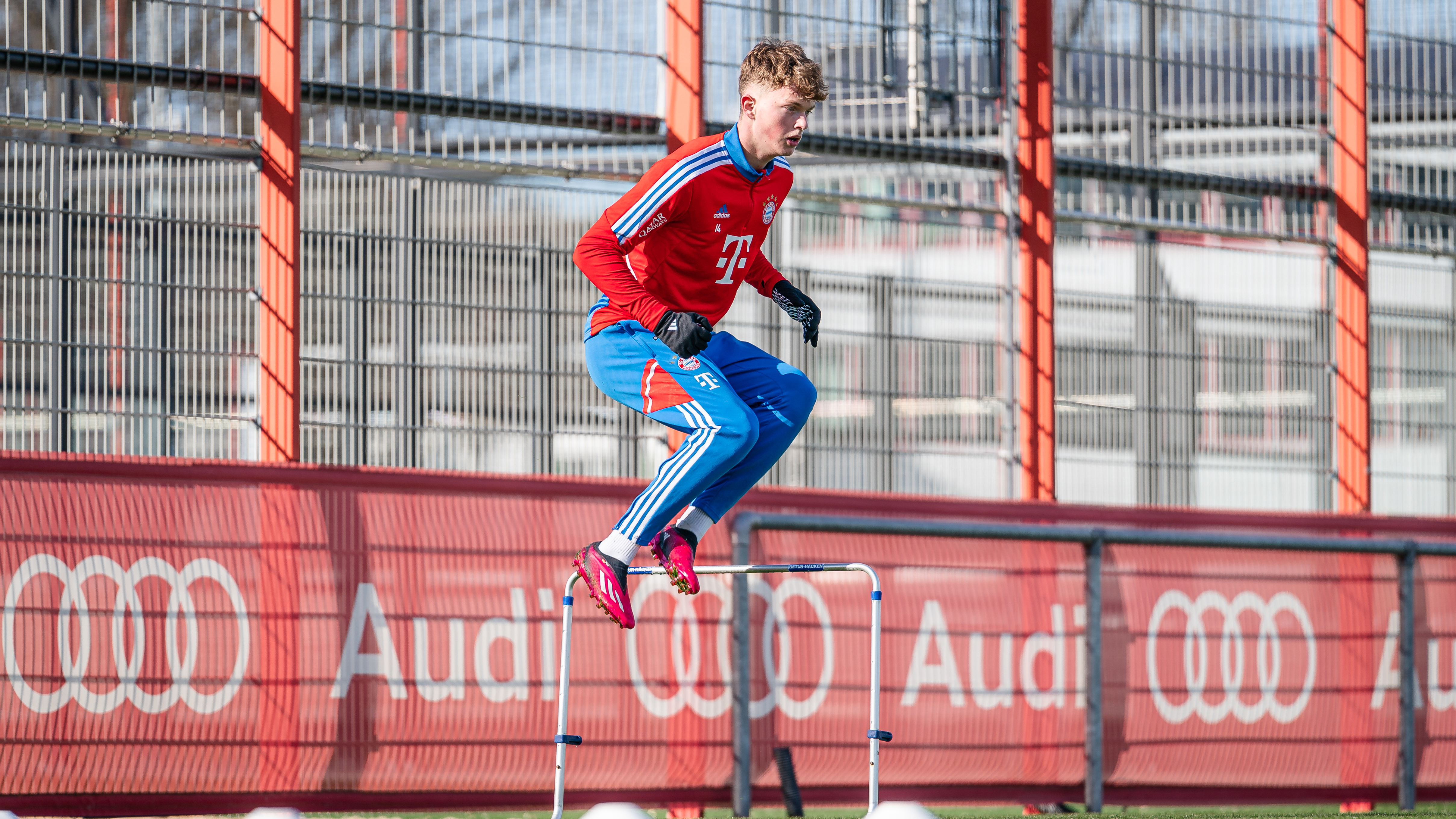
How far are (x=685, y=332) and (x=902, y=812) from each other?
1.33m

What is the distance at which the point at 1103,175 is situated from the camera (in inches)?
385

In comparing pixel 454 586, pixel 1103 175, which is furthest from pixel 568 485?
pixel 1103 175

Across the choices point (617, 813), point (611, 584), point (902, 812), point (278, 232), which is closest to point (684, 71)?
point (278, 232)

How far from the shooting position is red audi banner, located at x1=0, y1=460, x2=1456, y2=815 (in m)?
6.55

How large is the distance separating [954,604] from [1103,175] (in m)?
3.15

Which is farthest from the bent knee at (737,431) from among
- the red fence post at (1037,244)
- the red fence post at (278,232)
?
the red fence post at (1037,244)

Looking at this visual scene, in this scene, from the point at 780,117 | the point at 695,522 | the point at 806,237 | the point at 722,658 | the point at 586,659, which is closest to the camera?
the point at 780,117

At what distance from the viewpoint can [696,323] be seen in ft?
15.0

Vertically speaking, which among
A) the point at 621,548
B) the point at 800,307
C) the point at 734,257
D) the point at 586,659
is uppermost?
the point at 734,257

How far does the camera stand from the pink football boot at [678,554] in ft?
16.4

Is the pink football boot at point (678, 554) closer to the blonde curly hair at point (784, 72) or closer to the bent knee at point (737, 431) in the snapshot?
the bent knee at point (737, 431)

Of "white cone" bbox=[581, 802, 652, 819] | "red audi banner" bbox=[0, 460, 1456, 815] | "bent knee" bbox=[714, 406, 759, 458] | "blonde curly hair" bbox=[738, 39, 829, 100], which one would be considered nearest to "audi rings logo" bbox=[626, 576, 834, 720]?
"red audi banner" bbox=[0, 460, 1456, 815]

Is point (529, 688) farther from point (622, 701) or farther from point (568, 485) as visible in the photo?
point (568, 485)

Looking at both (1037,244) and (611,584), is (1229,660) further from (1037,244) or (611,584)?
(611,584)
